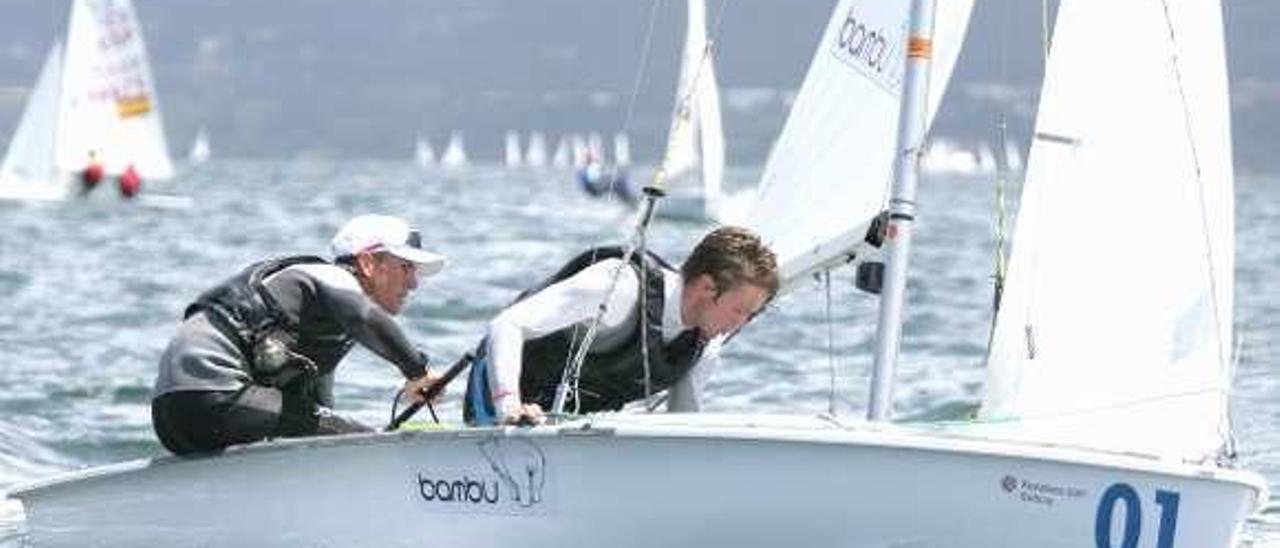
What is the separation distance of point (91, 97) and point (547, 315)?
1186 inches

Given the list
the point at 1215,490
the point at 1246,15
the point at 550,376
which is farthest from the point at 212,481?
the point at 1246,15

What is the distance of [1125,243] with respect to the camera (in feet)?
24.7

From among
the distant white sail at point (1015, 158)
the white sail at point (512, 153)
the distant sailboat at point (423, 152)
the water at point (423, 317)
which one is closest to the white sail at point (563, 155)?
the white sail at point (512, 153)

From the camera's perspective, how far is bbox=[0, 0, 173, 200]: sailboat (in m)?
35.7

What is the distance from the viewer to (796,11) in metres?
85.9

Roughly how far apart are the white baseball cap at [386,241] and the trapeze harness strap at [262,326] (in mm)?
78

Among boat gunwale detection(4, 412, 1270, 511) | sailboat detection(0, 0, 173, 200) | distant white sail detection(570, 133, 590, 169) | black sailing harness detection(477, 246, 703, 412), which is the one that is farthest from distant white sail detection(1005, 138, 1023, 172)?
boat gunwale detection(4, 412, 1270, 511)

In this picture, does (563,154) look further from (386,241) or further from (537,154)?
(386,241)

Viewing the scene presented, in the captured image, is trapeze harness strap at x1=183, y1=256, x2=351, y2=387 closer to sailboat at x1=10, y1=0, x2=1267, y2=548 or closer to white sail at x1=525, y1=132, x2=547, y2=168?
sailboat at x1=10, y1=0, x2=1267, y2=548

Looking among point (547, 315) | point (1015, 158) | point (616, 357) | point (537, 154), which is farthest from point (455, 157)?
point (547, 315)

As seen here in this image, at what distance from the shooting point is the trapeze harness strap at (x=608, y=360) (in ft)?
22.0

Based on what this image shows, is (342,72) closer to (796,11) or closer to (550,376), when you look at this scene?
(796,11)

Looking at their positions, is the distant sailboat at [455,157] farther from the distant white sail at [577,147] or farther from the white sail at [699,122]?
the white sail at [699,122]

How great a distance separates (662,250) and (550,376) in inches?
990
